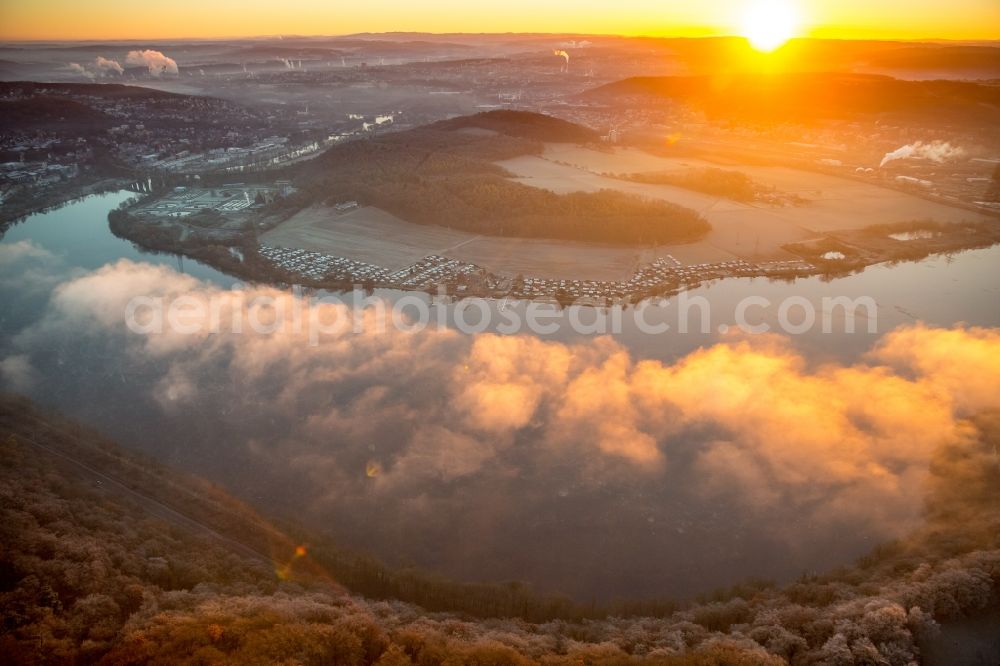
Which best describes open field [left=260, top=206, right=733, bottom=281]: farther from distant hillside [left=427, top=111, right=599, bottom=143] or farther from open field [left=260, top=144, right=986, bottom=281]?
distant hillside [left=427, top=111, right=599, bottom=143]

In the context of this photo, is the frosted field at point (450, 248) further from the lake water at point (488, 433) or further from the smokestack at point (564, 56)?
the smokestack at point (564, 56)

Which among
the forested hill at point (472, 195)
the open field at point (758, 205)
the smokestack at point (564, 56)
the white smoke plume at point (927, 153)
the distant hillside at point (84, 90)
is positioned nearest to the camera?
the forested hill at point (472, 195)

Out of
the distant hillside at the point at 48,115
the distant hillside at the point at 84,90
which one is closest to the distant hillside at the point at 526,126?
the distant hillside at the point at 84,90

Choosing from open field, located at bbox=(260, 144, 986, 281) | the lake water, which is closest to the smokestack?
open field, located at bbox=(260, 144, 986, 281)

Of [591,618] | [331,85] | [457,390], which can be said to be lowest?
[591,618]

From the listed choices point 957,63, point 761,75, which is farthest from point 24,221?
point 957,63

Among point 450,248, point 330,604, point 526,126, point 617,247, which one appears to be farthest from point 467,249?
point 526,126

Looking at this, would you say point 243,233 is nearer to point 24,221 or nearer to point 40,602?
point 24,221
